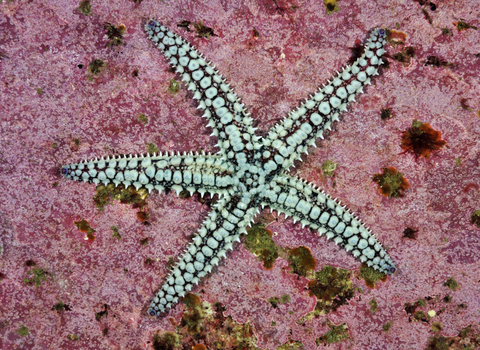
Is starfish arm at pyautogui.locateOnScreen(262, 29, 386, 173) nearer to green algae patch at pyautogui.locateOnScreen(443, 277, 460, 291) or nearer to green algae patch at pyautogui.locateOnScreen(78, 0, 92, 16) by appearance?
green algae patch at pyautogui.locateOnScreen(443, 277, 460, 291)

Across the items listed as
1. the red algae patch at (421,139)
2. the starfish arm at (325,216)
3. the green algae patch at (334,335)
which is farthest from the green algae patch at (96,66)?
the green algae patch at (334,335)

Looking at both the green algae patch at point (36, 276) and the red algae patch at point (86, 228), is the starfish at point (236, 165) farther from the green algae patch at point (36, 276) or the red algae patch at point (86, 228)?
the green algae patch at point (36, 276)

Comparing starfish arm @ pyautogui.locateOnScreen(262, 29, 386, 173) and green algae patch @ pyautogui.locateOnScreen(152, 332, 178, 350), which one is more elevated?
starfish arm @ pyautogui.locateOnScreen(262, 29, 386, 173)

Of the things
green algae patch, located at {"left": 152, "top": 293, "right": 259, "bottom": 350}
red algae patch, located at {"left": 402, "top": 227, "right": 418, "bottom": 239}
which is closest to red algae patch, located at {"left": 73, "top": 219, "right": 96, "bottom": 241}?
green algae patch, located at {"left": 152, "top": 293, "right": 259, "bottom": 350}

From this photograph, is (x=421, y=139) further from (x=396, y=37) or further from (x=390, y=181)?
(x=396, y=37)

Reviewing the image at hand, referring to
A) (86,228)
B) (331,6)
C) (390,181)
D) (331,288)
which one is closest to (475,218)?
(390,181)

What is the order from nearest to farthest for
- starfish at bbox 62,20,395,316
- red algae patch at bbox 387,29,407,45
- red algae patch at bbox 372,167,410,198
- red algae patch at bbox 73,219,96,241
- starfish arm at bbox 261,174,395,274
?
1. starfish at bbox 62,20,395,316
2. starfish arm at bbox 261,174,395,274
3. red algae patch at bbox 387,29,407,45
4. red algae patch at bbox 372,167,410,198
5. red algae patch at bbox 73,219,96,241
